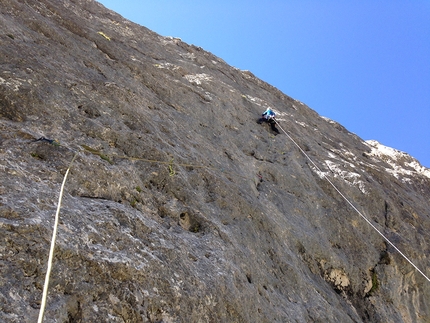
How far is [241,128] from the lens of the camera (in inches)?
593

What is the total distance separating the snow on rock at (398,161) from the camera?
21.8 meters

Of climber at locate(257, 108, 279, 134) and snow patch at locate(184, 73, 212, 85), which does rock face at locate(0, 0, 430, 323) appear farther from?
climber at locate(257, 108, 279, 134)

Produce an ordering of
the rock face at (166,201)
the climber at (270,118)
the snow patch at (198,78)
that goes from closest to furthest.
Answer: the rock face at (166,201)
the climber at (270,118)
the snow patch at (198,78)

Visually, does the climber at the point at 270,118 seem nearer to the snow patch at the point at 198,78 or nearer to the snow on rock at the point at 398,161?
the snow patch at the point at 198,78

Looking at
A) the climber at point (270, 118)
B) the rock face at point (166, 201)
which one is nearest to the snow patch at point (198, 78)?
the rock face at point (166, 201)

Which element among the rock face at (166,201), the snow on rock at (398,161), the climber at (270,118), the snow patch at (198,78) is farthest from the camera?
the snow on rock at (398,161)

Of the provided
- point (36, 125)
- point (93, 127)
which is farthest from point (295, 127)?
point (36, 125)

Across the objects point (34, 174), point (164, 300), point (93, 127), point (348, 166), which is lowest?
point (164, 300)

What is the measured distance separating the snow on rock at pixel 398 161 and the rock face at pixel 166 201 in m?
3.58

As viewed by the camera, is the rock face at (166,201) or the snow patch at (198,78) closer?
the rock face at (166,201)

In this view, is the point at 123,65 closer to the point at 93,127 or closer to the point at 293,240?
the point at 93,127

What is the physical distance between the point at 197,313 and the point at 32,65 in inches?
251

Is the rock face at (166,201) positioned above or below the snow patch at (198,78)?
below

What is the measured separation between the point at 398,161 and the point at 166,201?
63.4ft
